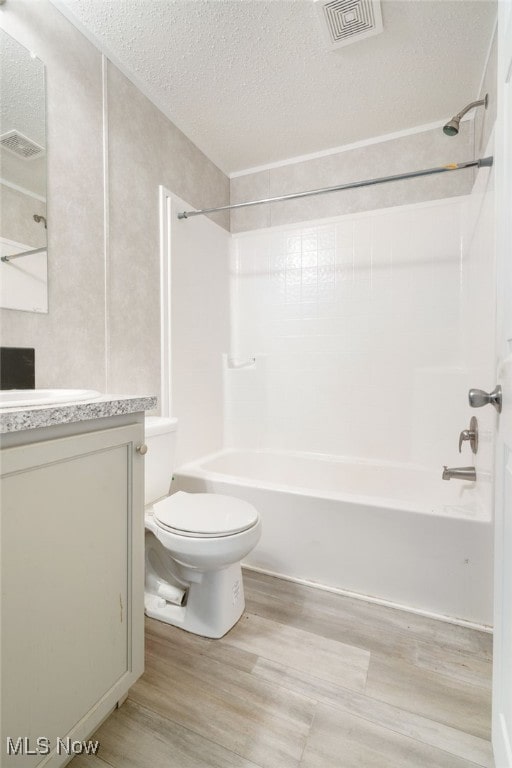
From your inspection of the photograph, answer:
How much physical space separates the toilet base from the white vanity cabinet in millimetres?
397

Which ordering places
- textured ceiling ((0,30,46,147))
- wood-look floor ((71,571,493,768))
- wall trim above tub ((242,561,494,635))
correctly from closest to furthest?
wood-look floor ((71,571,493,768))
textured ceiling ((0,30,46,147))
wall trim above tub ((242,561,494,635))

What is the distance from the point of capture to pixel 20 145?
125 centimetres

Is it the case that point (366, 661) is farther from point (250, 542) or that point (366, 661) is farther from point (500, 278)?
point (500, 278)

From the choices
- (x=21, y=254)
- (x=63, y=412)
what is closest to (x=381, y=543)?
(x=63, y=412)

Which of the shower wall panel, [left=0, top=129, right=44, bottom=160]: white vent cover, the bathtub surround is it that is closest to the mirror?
[left=0, top=129, right=44, bottom=160]: white vent cover

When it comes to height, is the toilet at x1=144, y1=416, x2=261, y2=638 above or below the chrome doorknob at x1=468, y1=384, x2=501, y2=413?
below

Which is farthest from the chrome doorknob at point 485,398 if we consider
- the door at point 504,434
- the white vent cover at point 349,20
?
the white vent cover at point 349,20

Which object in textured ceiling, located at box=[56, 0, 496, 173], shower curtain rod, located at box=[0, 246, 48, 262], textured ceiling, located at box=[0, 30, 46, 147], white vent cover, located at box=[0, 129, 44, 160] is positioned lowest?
shower curtain rod, located at box=[0, 246, 48, 262]

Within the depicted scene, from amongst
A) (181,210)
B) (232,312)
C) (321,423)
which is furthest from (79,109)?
(321,423)

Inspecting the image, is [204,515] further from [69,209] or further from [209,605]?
[69,209]

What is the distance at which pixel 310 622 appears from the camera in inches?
57.7

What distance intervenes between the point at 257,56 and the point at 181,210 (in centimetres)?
80

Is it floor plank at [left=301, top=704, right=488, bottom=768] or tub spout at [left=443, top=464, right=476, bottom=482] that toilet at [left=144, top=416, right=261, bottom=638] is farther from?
tub spout at [left=443, top=464, right=476, bottom=482]

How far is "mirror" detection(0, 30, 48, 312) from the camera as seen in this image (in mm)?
1204
